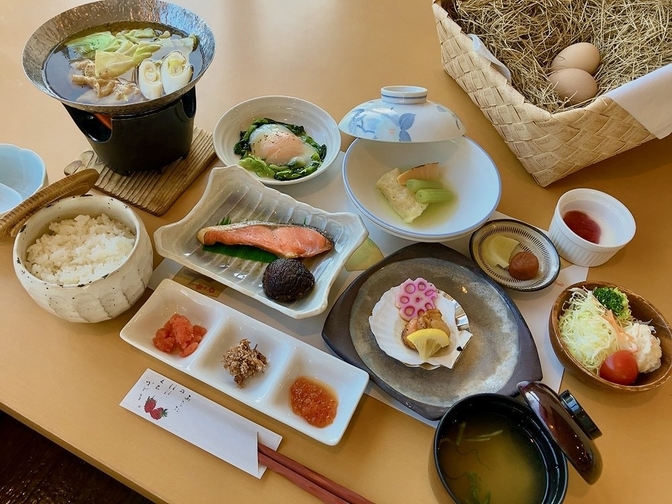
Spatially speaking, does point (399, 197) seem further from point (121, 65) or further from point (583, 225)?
point (121, 65)

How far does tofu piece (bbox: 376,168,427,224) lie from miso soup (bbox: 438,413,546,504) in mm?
505

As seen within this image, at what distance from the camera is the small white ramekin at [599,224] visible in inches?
43.8

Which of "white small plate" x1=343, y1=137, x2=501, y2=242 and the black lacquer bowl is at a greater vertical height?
"white small plate" x1=343, y1=137, x2=501, y2=242

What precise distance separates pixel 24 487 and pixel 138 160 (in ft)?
2.80

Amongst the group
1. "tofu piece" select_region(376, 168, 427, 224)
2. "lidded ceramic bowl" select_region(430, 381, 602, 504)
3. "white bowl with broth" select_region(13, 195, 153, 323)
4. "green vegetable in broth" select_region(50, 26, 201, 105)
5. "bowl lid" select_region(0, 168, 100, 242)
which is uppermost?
"green vegetable in broth" select_region(50, 26, 201, 105)

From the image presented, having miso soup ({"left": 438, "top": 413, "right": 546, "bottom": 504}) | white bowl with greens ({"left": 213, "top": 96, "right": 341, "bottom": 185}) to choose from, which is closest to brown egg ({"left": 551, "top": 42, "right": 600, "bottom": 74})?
white bowl with greens ({"left": 213, "top": 96, "right": 341, "bottom": 185})

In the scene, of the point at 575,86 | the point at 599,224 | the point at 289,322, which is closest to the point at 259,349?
the point at 289,322

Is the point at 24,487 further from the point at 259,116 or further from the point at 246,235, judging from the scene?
the point at 259,116

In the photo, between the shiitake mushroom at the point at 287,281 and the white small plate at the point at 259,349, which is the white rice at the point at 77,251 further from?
the shiitake mushroom at the point at 287,281

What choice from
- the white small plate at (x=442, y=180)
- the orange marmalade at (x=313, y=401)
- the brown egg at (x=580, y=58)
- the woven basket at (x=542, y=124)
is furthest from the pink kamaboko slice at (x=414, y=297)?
the brown egg at (x=580, y=58)

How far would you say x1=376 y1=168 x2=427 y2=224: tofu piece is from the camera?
3.88ft

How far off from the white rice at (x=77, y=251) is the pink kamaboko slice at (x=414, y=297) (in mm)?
551

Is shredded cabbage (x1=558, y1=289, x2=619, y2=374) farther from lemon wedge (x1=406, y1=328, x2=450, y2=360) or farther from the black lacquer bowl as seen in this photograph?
lemon wedge (x1=406, y1=328, x2=450, y2=360)

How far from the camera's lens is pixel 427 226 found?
118 cm
